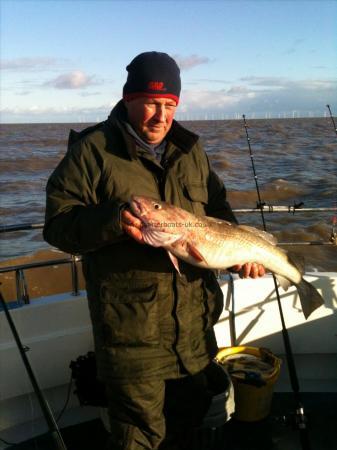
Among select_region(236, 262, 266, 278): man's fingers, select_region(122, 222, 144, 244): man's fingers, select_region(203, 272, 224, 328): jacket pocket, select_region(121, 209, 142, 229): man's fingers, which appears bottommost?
select_region(203, 272, 224, 328): jacket pocket

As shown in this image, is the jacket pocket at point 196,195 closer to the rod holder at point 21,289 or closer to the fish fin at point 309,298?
the fish fin at point 309,298

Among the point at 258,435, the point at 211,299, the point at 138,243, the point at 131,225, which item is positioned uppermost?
the point at 131,225

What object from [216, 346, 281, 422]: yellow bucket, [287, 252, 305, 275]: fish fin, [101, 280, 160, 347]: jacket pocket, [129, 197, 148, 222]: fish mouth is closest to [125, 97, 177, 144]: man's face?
[129, 197, 148, 222]: fish mouth

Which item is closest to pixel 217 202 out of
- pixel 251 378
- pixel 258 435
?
pixel 251 378

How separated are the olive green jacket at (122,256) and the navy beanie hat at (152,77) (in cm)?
18

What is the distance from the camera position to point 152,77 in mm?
2762

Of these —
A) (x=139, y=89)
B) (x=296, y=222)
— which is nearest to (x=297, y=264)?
(x=139, y=89)

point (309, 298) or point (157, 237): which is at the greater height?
point (157, 237)

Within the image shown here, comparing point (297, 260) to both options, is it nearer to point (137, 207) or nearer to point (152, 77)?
point (137, 207)

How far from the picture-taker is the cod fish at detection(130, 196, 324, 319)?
266 centimetres

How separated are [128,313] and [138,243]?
0.41m

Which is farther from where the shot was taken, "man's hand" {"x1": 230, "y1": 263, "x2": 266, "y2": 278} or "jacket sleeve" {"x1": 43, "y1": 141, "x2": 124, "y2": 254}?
"man's hand" {"x1": 230, "y1": 263, "x2": 266, "y2": 278}

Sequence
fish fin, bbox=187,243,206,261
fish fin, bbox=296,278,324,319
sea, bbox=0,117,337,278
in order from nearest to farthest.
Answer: fish fin, bbox=187,243,206,261 → fish fin, bbox=296,278,324,319 → sea, bbox=0,117,337,278

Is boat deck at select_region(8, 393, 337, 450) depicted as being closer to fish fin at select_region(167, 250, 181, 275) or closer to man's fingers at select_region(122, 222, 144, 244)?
fish fin at select_region(167, 250, 181, 275)
